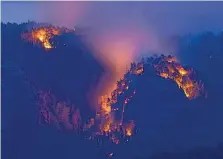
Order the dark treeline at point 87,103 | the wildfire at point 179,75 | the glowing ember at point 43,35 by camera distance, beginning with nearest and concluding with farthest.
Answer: the dark treeline at point 87,103
the wildfire at point 179,75
the glowing ember at point 43,35

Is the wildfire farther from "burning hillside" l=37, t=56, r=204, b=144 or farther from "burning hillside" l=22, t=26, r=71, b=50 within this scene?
"burning hillside" l=22, t=26, r=71, b=50

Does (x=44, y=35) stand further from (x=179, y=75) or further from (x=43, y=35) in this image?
(x=179, y=75)

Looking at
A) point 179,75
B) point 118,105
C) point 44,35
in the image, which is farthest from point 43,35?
point 179,75

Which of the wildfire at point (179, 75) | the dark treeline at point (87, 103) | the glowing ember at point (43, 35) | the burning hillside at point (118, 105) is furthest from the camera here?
the glowing ember at point (43, 35)

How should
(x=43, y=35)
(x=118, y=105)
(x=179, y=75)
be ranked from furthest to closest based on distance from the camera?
(x=43, y=35) → (x=179, y=75) → (x=118, y=105)

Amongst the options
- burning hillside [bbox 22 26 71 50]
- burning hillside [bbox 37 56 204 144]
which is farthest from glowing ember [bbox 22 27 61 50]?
burning hillside [bbox 37 56 204 144]

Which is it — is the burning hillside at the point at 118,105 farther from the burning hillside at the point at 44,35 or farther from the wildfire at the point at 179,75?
the burning hillside at the point at 44,35

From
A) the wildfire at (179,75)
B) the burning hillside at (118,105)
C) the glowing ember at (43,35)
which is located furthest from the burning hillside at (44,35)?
the wildfire at (179,75)
